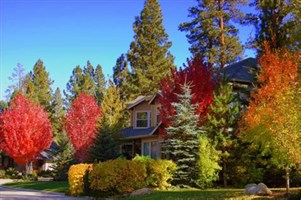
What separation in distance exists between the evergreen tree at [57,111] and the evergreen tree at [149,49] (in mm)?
16589

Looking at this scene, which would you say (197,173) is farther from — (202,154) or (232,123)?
(232,123)

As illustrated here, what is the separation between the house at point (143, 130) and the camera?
105 ft

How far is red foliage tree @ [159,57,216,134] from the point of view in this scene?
77.0 ft

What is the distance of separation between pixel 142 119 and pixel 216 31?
14.6m

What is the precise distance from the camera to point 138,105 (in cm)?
3562

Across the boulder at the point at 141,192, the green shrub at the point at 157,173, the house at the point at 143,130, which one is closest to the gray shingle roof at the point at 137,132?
the house at the point at 143,130

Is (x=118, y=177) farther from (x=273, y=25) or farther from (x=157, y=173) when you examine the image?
(x=273, y=25)

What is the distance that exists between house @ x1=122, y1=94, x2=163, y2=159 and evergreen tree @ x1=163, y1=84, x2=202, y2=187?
8.70 metres

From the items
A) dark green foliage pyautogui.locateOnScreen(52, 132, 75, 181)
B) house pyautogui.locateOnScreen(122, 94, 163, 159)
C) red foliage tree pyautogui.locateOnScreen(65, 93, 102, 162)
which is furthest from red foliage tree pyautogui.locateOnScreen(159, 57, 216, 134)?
dark green foliage pyautogui.locateOnScreen(52, 132, 75, 181)

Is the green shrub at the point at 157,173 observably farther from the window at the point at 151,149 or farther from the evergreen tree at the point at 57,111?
the evergreen tree at the point at 57,111

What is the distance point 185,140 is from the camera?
2262 cm

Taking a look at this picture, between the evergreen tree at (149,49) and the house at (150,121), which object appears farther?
the evergreen tree at (149,49)

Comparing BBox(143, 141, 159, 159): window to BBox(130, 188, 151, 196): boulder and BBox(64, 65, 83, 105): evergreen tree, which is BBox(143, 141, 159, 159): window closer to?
BBox(130, 188, 151, 196): boulder

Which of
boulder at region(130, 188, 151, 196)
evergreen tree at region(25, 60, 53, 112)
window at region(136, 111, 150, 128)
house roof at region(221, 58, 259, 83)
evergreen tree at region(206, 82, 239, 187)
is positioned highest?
evergreen tree at region(25, 60, 53, 112)
